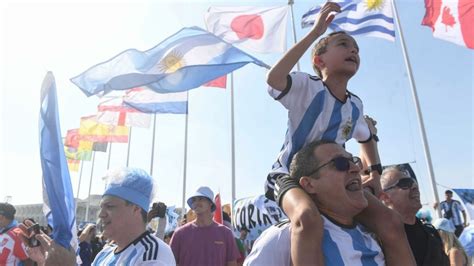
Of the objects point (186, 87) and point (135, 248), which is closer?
point (135, 248)

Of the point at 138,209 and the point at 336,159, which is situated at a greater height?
the point at 336,159

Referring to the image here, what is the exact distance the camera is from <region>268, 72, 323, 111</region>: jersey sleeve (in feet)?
7.56

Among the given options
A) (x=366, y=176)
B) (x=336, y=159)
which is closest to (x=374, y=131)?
(x=366, y=176)

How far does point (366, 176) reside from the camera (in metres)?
2.74

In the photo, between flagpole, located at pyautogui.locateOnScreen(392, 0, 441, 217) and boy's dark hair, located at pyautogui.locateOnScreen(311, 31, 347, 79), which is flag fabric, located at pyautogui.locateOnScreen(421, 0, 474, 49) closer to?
flagpole, located at pyautogui.locateOnScreen(392, 0, 441, 217)

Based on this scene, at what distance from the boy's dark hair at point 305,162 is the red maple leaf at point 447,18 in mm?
8653

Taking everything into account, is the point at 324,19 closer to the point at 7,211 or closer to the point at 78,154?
the point at 7,211

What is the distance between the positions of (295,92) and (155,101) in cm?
1242

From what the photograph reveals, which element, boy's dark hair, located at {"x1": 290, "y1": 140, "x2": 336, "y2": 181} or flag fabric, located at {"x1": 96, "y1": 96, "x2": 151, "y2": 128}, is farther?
flag fabric, located at {"x1": 96, "y1": 96, "x2": 151, "y2": 128}

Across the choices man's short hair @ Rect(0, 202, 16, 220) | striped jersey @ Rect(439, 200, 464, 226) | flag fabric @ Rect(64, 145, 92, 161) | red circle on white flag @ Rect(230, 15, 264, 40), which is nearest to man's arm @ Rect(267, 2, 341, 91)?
man's short hair @ Rect(0, 202, 16, 220)

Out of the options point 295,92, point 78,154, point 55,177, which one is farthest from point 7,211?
point 78,154

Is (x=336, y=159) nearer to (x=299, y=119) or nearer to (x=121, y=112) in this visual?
(x=299, y=119)

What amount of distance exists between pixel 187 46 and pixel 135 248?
830cm

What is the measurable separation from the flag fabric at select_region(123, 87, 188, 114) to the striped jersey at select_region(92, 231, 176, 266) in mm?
11482
